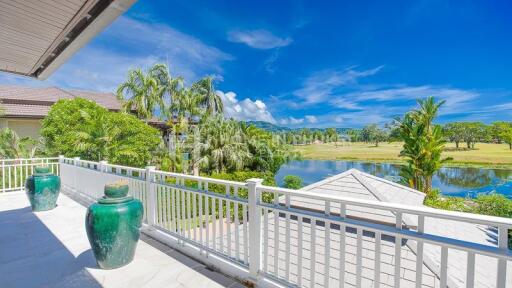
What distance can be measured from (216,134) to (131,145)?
5.64 metres

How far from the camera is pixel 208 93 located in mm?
19969

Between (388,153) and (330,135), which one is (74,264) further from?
(388,153)

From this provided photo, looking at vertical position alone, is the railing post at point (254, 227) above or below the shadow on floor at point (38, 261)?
above

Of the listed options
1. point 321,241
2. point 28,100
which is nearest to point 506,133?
point 321,241

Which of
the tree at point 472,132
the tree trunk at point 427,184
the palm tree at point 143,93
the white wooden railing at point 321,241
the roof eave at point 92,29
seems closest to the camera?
the white wooden railing at point 321,241

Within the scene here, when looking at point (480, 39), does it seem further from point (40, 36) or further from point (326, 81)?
point (40, 36)

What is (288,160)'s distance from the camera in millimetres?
20297

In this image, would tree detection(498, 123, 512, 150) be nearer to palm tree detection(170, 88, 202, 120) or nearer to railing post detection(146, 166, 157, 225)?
palm tree detection(170, 88, 202, 120)

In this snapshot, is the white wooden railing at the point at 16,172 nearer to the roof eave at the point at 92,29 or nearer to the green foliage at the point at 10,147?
the green foliage at the point at 10,147

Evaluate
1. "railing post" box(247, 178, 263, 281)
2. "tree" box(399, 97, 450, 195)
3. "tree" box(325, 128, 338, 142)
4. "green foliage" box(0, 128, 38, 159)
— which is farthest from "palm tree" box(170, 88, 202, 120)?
"tree" box(325, 128, 338, 142)

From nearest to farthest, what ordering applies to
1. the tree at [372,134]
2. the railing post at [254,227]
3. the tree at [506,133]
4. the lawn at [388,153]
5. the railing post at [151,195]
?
1. the railing post at [254,227]
2. the railing post at [151,195]
3. the tree at [506,133]
4. the lawn at [388,153]
5. the tree at [372,134]

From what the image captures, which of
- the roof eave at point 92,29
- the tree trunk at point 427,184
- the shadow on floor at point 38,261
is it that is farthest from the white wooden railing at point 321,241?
the tree trunk at point 427,184

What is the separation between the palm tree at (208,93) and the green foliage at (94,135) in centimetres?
987

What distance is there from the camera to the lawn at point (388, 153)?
92.2 feet
